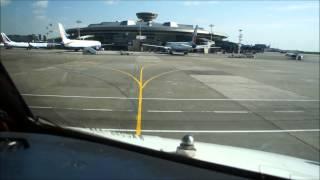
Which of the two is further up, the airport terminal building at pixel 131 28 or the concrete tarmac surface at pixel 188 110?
the airport terminal building at pixel 131 28

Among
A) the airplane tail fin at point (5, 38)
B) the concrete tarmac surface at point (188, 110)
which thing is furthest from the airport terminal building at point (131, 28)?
the airplane tail fin at point (5, 38)

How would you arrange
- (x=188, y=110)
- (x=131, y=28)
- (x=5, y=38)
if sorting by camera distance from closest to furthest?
1. (x=5, y=38)
2. (x=131, y=28)
3. (x=188, y=110)

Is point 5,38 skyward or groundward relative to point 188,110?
skyward

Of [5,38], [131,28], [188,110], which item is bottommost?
[188,110]

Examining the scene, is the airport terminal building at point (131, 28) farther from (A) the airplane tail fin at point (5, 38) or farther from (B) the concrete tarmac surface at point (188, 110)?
(A) the airplane tail fin at point (5, 38)

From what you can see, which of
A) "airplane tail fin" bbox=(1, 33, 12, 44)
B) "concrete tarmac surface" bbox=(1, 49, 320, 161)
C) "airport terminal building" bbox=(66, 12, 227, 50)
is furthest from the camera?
"concrete tarmac surface" bbox=(1, 49, 320, 161)

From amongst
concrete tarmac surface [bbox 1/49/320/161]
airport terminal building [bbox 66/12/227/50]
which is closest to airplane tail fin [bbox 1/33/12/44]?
airport terminal building [bbox 66/12/227/50]

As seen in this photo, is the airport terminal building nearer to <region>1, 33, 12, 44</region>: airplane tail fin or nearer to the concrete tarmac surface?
the concrete tarmac surface

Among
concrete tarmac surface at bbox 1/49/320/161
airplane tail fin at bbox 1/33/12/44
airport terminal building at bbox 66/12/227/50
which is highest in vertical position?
airport terminal building at bbox 66/12/227/50

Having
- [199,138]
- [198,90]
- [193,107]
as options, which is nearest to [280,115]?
[193,107]

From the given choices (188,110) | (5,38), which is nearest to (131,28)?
(5,38)

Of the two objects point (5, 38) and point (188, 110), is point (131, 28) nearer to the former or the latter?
point (5, 38)

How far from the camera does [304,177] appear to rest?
8.05 feet

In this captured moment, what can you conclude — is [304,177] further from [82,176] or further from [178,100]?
[178,100]
